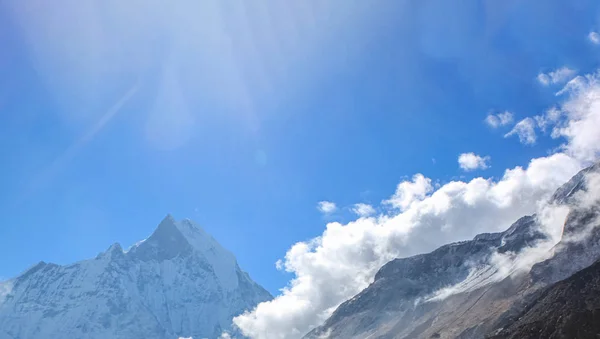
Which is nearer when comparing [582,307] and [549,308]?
[582,307]

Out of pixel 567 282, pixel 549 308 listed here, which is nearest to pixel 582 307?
pixel 549 308

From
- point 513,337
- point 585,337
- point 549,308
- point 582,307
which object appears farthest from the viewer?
point 549,308

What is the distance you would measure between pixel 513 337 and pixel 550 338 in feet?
46.4

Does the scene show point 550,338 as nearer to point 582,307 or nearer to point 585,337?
point 585,337

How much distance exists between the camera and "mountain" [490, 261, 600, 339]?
145500 mm

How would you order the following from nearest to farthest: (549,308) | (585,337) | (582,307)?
(585,337) < (582,307) < (549,308)

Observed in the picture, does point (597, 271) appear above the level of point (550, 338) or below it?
above

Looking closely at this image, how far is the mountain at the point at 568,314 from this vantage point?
145500 millimetres

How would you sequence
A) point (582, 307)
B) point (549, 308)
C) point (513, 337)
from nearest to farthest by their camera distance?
1. point (513, 337)
2. point (582, 307)
3. point (549, 308)

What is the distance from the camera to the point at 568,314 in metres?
160

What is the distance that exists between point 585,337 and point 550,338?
362 inches

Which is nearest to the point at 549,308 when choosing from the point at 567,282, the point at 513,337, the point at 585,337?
the point at 567,282

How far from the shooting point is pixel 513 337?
158875mm

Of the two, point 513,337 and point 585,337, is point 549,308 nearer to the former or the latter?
point 513,337
